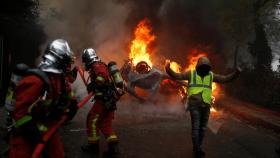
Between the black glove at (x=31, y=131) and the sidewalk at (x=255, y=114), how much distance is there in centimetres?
772

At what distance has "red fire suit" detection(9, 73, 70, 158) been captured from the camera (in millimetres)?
3506

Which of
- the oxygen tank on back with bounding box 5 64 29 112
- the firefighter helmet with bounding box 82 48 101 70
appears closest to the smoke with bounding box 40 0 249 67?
the firefighter helmet with bounding box 82 48 101 70

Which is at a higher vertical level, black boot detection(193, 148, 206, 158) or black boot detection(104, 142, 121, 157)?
black boot detection(104, 142, 121, 157)

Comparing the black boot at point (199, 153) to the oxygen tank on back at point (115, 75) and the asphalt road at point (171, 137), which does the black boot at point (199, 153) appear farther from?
the oxygen tank on back at point (115, 75)

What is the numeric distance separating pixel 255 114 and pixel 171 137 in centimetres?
520

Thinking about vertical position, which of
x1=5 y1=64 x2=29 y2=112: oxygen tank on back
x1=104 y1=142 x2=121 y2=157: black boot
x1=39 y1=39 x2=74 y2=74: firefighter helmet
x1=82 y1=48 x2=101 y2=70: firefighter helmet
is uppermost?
x1=82 y1=48 x2=101 y2=70: firefighter helmet

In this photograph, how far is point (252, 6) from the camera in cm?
2417

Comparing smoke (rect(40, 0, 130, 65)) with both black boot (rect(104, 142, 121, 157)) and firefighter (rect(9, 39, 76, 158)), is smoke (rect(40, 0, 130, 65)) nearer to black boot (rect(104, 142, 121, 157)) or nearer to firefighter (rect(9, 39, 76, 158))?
black boot (rect(104, 142, 121, 157))

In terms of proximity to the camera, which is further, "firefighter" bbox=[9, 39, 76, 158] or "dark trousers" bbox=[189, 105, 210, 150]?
"dark trousers" bbox=[189, 105, 210, 150]

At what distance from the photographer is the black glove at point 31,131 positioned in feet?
11.6

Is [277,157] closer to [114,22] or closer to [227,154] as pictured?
[227,154]

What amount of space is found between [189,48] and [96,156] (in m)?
18.4

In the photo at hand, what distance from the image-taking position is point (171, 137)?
7934mm

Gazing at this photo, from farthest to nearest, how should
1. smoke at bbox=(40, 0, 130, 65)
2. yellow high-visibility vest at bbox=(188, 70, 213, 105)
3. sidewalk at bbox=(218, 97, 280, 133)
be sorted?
smoke at bbox=(40, 0, 130, 65) < sidewalk at bbox=(218, 97, 280, 133) < yellow high-visibility vest at bbox=(188, 70, 213, 105)
